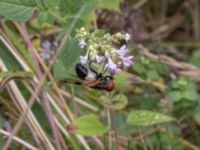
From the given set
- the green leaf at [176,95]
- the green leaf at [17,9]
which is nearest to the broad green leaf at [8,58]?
the green leaf at [17,9]

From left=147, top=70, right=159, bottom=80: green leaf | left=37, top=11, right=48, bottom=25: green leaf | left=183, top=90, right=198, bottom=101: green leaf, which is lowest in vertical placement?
left=183, top=90, right=198, bottom=101: green leaf

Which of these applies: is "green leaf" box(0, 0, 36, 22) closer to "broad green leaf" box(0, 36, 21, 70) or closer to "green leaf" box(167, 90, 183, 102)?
"broad green leaf" box(0, 36, 21, 70)

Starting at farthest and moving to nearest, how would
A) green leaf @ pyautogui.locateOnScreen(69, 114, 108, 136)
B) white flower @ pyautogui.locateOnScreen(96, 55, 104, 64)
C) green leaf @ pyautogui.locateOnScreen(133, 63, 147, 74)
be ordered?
green leaf @ pyautogui.locateOnScreen(133, 63, 147, 74), green leaf @ pyautogui.locateOnScreen(69, 114, 108, 136), white flower @ pyautogui.locateOnScreen(96, 55, 104, 64)

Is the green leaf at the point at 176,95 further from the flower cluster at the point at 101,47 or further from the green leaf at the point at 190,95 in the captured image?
the flower cluster at the point at 101,47

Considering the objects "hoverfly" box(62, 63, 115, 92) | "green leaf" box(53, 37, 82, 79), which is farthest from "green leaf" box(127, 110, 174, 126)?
"green leaf" box(53, 37, 82, 79)

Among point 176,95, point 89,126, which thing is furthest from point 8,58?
point 176,95

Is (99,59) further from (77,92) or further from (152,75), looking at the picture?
(152,75)
